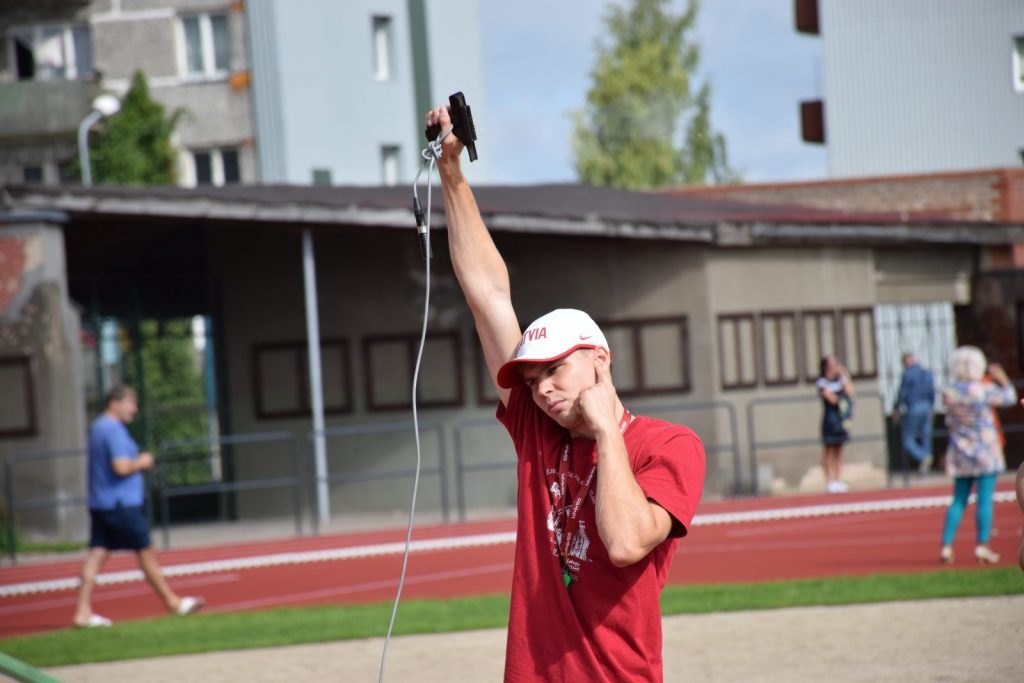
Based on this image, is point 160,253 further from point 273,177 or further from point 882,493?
point 273,177

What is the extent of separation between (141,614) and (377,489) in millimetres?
Result: 9408

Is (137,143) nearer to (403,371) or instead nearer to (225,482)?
(225,482)

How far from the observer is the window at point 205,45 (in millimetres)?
40906

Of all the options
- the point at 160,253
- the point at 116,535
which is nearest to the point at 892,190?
the point at 160,253

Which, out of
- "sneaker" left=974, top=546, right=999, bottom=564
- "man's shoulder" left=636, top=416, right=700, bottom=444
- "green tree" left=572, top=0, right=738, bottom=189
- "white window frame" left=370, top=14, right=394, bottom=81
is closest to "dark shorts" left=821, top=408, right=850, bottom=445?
"sneaker" left=974, top=546, right=999, bottom=564

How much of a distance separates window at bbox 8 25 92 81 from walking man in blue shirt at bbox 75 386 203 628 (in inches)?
1209

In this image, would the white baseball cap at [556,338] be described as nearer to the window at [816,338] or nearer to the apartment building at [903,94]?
the window at [816,338]

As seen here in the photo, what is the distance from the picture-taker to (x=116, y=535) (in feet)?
40.0

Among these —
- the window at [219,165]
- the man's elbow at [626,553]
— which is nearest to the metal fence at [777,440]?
the man's elbow at [626,553]

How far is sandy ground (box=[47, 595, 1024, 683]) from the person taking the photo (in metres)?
8.84

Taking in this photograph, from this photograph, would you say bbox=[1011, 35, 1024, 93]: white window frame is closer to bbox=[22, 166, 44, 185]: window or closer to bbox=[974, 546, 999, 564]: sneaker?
bbox=[22, 166, 44, 185]: window

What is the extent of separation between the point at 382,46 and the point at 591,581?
1601 inches

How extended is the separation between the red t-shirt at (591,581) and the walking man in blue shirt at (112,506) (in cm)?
858

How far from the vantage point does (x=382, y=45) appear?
43438 mm
